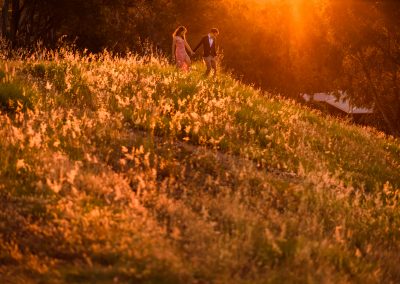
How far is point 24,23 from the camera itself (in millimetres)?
28828

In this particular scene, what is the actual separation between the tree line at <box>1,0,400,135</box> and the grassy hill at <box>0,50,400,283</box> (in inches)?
263

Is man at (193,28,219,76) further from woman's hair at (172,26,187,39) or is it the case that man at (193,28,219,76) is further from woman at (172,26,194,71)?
woman's hair at (172,26,187,39)

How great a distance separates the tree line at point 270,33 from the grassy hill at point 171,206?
6.67 m

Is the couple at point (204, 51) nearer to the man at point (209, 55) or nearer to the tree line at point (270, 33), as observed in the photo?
the man at point (209, 55)

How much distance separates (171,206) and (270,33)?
35569mm

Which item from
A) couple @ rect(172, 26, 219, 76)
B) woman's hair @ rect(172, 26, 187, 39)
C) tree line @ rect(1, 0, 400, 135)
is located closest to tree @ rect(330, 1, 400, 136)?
tree line @ rect(1, 0, 400, 135)

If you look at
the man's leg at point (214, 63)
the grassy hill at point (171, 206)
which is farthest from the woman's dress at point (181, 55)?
the grassy hill at point (171, 206)

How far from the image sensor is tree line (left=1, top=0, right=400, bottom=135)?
677 inches

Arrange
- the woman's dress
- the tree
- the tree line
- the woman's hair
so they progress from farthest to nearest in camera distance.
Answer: the woman's hair → the tree line → the woman's dress → the tree

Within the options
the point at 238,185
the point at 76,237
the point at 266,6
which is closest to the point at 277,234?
the point at 238,185

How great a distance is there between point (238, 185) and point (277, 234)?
141cm

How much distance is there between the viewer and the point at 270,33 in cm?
3997

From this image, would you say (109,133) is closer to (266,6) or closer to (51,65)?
(51,65)

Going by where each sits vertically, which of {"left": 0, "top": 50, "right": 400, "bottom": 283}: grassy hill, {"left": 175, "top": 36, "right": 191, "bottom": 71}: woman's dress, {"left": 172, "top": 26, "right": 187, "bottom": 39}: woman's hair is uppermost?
{"left": 172, "top": 26, "right": 187, "bottom": 39}: woman's hair
